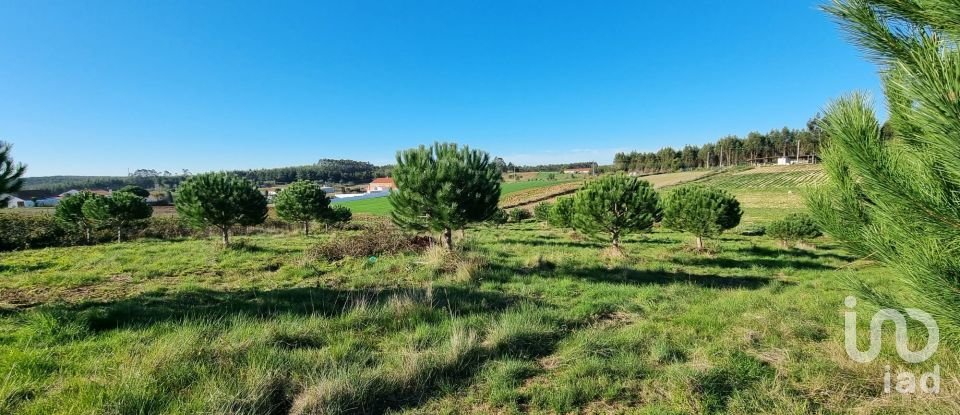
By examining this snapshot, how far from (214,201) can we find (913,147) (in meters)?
20.3

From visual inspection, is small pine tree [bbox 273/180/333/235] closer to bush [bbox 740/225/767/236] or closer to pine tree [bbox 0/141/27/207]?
pine tree [bbox 0/141/27/207]

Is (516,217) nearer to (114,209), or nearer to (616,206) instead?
(616,206)

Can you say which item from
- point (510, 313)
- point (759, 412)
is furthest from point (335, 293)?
point (759, 412)

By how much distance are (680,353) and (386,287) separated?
6.34 metres

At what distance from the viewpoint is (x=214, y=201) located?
54.2ft

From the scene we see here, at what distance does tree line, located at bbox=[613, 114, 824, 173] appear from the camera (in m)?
106

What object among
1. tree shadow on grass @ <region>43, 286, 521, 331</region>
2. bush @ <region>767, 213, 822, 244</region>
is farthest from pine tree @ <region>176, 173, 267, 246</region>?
bush @ <region>767, 213, 822, 244</region>

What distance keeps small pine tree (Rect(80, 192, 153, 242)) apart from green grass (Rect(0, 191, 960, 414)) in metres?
17.2

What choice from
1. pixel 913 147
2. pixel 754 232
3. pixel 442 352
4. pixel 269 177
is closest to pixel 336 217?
pixel 442 352

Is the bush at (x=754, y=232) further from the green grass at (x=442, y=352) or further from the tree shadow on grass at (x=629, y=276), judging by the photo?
the green grass at (x=442, y=352)

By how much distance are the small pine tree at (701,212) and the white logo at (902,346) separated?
15.5m

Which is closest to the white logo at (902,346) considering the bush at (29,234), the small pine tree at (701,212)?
the small pine tree at (701,212)

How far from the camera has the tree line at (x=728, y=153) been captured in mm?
105875

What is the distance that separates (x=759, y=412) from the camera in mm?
3049
